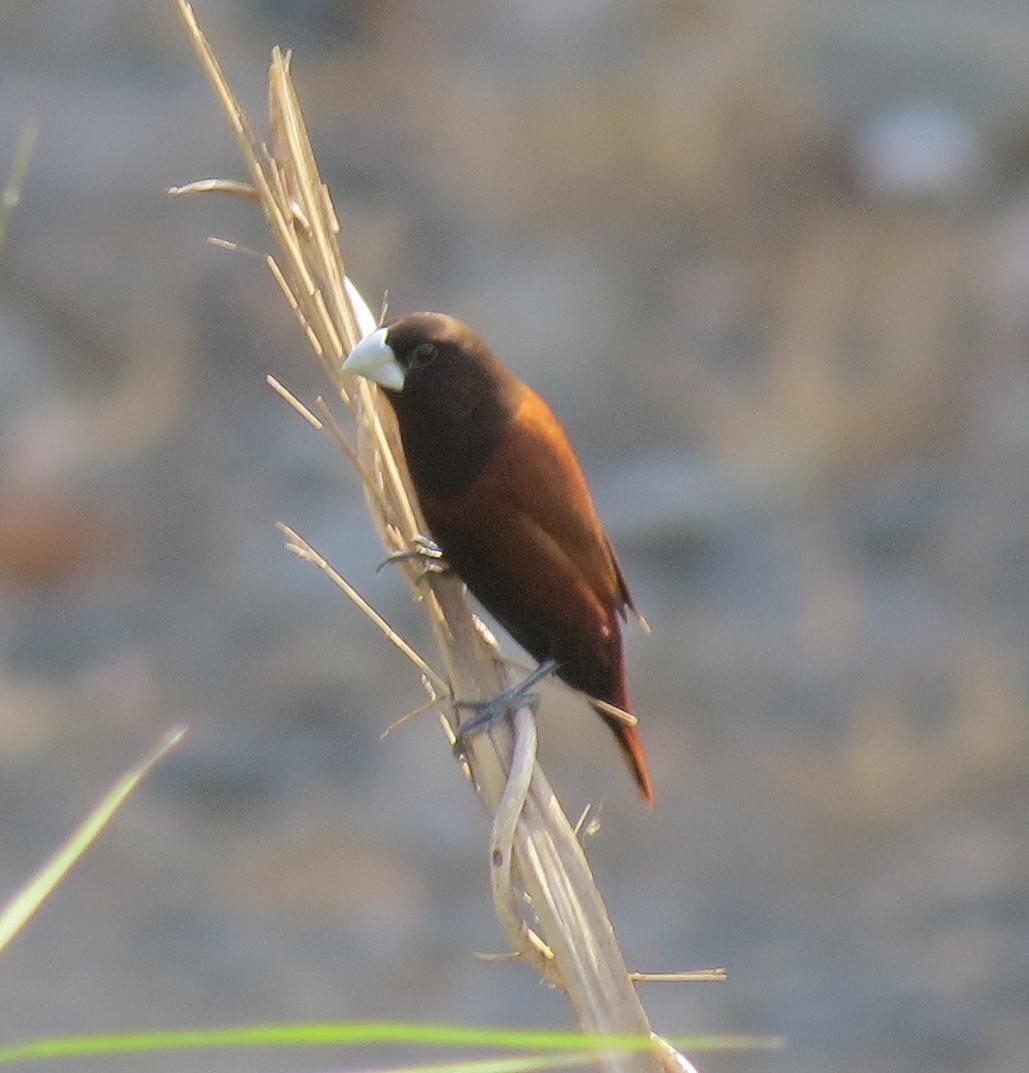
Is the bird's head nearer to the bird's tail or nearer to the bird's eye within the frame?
the bird's eye

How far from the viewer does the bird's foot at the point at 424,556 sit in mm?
1530

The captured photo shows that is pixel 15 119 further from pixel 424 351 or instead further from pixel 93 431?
pixel 424 351

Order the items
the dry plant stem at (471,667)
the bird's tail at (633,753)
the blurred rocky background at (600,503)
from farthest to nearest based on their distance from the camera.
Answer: the blurred rocky background at (600,503), the bird's tail at (633,753), the dry plant stem at (471,667)

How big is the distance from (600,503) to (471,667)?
3876 millimetres

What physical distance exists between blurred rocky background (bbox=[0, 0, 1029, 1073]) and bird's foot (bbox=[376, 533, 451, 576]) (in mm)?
2293

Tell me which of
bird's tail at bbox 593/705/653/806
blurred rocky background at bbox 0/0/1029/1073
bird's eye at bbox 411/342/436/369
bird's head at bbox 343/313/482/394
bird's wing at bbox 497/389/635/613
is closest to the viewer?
bird's head at bbox 343/313/482/394

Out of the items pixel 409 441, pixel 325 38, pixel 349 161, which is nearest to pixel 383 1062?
pixel 409 441

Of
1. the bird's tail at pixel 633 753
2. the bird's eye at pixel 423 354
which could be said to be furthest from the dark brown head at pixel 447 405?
the bird's tail at pixel 633 753

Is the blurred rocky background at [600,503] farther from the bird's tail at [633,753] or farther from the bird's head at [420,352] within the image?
the bird's head at [420,352]

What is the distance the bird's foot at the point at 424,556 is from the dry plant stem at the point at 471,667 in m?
0.01

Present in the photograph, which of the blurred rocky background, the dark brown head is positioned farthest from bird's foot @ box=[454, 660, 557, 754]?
the blurred rocky background

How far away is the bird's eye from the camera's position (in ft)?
5.71

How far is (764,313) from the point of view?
5855mm

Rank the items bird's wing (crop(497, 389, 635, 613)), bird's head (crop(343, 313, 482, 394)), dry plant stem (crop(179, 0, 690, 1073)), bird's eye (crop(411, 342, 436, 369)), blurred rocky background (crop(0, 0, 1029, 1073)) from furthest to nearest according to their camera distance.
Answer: blurred rocky background (crop(0, 0, 1029, 1073))
bird's wing (crop(497, 389, 635, 613))
bird's eye (crop(411, 342, 436, 369))
bird's head (crop(343, 313, 482, 394))
dry plant stem (crop(179, 0, 690, 1073))
